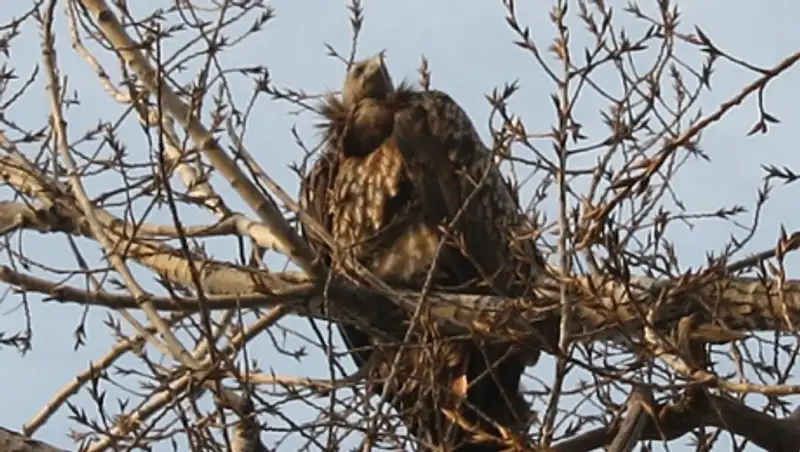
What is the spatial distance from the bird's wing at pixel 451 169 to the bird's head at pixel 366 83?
0.15 metres

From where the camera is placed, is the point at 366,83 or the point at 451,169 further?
the point at 366,83

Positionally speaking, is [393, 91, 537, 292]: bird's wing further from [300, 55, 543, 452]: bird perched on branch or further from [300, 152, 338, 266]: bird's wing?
[300, 152, 338, 266]: bird's wing

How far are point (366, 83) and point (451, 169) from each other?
64 centimetres

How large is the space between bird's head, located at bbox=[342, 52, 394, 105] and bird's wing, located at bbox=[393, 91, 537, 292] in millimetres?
150

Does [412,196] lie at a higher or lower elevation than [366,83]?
lower

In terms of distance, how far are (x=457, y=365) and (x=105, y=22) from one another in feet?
6.01

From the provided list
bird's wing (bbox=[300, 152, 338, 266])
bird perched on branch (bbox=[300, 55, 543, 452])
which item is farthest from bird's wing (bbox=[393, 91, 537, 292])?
bird's wing (bbox=[300, 152, 338, 266])

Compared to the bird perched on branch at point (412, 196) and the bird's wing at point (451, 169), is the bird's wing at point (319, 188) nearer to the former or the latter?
the bird perched on branch at point (412, 196)

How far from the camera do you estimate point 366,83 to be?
7168 millimetres

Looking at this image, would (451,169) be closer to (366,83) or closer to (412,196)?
(412,196)

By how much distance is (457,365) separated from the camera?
6.19 m

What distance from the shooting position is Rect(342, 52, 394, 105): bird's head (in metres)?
7.17

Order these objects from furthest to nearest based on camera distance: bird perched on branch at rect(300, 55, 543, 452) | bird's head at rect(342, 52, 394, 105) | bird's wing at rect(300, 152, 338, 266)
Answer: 1. bird's head at rect(342, 52, 394, 105)
2. bird's wing at rect(300, 152, 338, 266)
3. bird perched on branch at rect(300, 55, 543, 452)

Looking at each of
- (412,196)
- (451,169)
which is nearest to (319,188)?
(412,196)
